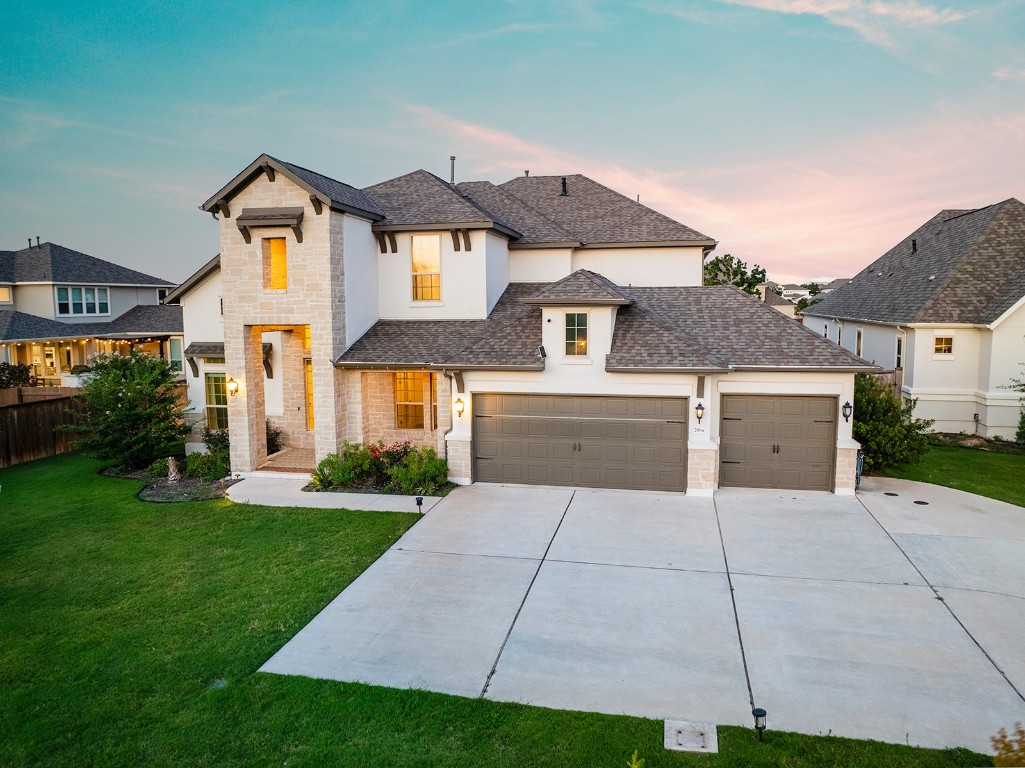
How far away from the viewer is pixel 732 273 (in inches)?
→ 1352

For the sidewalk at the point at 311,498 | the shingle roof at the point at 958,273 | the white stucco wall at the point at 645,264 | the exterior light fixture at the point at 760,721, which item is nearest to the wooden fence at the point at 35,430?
the sidewalk at the point at 311,498

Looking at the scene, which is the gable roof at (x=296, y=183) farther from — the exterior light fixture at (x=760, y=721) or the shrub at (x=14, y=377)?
the shrub at (x=14, y=377)

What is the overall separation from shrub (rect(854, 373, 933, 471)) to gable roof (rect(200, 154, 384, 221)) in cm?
1339

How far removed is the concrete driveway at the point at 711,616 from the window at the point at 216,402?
344 inches

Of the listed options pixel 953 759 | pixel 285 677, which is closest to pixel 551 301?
pixel 285 677

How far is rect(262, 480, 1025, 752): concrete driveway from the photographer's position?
642cm

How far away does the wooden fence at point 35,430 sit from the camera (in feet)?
57.5

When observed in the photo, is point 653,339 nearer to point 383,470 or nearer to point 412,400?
point 412,400

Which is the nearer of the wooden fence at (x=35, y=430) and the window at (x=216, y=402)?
the wooden fence at (x=35, y=430)

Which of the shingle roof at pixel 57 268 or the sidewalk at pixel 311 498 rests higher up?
the shingle roof at pixel 57 268

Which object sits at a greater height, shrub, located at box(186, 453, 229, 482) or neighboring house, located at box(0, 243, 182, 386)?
neighboring house, located at box(0, 243, 182, 386)

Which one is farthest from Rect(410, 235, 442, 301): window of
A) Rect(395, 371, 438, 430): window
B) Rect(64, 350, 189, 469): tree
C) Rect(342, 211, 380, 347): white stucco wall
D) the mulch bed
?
Rect(64, 350, 189, 469): tree

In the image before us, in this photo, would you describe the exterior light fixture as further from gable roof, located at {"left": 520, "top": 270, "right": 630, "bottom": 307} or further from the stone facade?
the stone facade

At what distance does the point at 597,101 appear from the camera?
21406 mm
